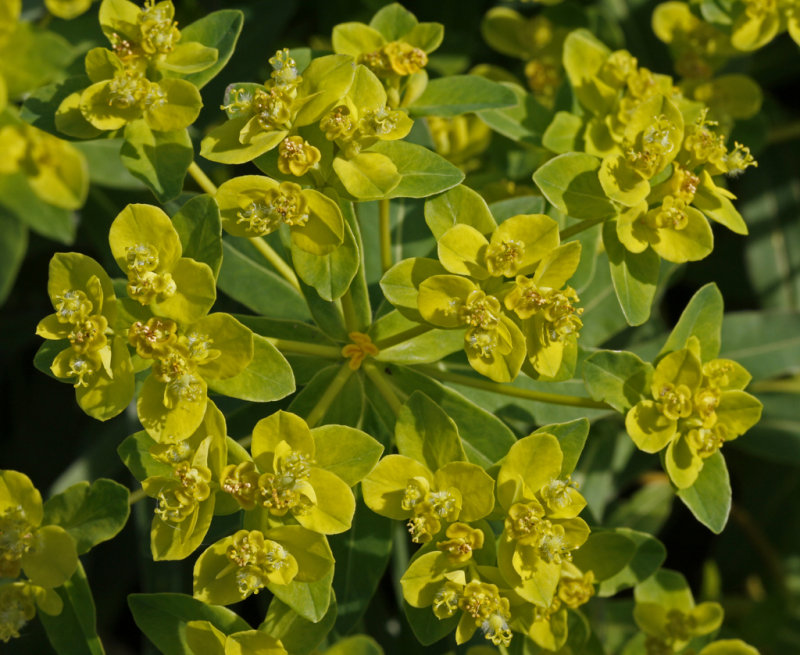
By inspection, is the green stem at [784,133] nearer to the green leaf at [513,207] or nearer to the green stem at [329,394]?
the green leaf at [513,207]

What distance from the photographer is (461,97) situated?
2340 millimetres

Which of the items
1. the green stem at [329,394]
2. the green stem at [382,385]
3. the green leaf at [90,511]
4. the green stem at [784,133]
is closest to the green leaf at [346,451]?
the green stem at [329,394]

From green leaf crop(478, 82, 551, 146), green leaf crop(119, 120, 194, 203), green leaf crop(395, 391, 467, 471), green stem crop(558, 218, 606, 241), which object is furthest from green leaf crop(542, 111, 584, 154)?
green leaf crop(119, 120, 194, 203)

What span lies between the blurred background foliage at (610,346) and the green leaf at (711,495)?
718mm

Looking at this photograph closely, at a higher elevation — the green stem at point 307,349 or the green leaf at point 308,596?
the green stem at point 307,349

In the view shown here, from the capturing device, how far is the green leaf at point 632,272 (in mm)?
2109

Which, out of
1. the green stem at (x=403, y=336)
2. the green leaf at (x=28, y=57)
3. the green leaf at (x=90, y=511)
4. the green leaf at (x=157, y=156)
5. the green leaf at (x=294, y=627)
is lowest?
the green leaf at (x=294, y=627)

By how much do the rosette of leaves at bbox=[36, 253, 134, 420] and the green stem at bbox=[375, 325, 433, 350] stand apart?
2.10 ft

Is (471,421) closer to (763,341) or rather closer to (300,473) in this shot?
(300,473)

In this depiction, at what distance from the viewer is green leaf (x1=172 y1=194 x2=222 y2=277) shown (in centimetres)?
183

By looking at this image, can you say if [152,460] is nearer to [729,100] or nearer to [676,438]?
[676,438]

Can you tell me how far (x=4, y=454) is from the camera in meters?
3.58

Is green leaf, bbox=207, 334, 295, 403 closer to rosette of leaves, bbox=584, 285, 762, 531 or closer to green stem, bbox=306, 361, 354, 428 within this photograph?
green stem, bbox=306, 361, 354, 428

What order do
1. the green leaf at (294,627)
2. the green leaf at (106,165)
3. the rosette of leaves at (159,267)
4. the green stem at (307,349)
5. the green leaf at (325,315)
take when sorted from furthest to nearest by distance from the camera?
the green leaf at (106,165)
the green leaf at (325,315)
the green stem at (307,349)
the green leaf at (294,627)
the rosette of leaves at (159,267)
